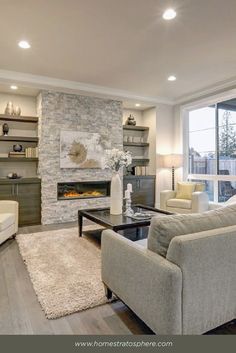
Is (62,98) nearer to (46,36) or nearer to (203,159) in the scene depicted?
(46,36)

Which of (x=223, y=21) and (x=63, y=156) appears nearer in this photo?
(x=223, y=21)

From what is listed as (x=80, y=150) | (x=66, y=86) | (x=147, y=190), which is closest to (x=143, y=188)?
(x=147, y=190)

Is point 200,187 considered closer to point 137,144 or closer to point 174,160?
point 174,160

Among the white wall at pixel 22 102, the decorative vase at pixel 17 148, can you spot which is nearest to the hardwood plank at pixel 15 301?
the decorative vase at pixel 17 148

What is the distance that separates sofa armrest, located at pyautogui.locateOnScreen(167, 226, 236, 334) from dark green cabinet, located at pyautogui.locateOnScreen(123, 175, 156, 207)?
4.48m

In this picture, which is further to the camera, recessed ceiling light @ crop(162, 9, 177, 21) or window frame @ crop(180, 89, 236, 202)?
window frame @ crop(180, 89, 236, 202)

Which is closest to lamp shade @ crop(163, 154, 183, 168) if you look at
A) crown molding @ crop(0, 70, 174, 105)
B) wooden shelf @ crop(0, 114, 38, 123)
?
crown molding @ crop(0, 70, 174, 105)

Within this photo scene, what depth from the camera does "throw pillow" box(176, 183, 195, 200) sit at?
17.0ft

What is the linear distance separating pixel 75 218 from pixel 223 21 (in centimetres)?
429

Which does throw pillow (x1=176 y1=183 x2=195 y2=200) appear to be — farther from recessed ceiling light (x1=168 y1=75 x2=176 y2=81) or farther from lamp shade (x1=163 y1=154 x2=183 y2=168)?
recessed ceiling light (x1=168 y1=75 x2=176 y2=81)

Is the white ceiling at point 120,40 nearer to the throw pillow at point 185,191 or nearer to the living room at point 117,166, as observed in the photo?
the living room at point 117,166

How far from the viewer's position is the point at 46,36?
334 cm

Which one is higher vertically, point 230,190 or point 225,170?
point 225,170
